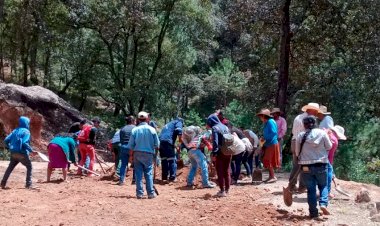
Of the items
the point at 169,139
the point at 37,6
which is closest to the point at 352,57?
the point at 169,139

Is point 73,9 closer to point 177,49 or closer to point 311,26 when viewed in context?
point 177,49

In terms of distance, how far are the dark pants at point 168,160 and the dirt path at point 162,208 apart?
1.29 m

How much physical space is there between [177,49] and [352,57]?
12659mm

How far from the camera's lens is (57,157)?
480 inches

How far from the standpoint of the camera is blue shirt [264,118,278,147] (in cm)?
1140

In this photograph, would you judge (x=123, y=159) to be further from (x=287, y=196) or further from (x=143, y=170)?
(x=287, y=196)

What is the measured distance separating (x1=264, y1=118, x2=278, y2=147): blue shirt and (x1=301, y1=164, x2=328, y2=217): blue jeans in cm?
318

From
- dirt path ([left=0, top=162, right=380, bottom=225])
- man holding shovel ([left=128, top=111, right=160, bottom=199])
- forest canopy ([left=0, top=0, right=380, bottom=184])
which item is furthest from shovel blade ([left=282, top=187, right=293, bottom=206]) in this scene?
forest canopy ([left=0, top=0, right=380, bottom=184])

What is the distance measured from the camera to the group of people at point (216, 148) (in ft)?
26.9

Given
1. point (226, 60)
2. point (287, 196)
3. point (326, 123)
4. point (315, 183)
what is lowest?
point (287, 196)

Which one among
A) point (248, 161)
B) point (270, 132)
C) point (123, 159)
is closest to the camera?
point (270, 132)

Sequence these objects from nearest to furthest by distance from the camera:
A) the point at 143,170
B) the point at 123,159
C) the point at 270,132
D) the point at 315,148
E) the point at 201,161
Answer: the point at 315,148
the point at 143,170
the point at 201,161
the point at 270,132
the point at 123,159

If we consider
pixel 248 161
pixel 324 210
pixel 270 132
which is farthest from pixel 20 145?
pixel 324 210

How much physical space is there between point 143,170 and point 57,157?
122 inches
